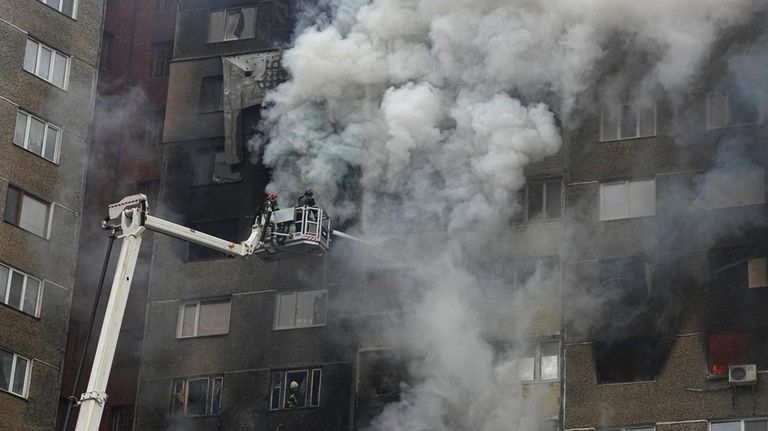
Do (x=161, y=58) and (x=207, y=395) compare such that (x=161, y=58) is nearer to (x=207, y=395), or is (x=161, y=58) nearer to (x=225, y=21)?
(x=225, y=21)

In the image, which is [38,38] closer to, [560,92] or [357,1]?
[357,1]

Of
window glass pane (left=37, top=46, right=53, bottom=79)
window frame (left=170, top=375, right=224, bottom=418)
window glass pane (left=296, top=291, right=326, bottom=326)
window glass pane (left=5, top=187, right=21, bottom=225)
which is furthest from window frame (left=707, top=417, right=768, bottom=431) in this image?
window glass pane (left=37, top=46, right=53, bottom=79)

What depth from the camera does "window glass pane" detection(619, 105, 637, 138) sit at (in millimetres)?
57688

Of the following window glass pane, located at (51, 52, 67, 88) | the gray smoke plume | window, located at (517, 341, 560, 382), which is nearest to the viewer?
window, located at (517, 341, 560, 382)

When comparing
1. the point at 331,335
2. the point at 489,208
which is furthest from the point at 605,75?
the point at 331,335

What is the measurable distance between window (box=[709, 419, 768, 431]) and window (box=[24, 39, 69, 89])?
26.8 metres

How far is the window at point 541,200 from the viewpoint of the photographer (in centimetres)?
5800

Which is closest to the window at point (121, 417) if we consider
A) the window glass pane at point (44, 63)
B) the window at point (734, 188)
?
the window glass pane at point (44, 63)

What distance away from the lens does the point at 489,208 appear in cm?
5775

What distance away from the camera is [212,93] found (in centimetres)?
6544

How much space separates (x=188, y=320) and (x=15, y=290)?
238 inches

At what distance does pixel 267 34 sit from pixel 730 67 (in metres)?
17.3

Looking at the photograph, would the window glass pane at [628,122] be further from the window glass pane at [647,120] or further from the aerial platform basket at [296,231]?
the aerial platform basket at [296,231]

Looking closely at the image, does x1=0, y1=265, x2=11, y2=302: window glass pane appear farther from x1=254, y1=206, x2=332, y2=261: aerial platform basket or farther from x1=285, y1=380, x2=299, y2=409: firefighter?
x1=254, y1=206, x2=332, y2=261: aerial platform basket
